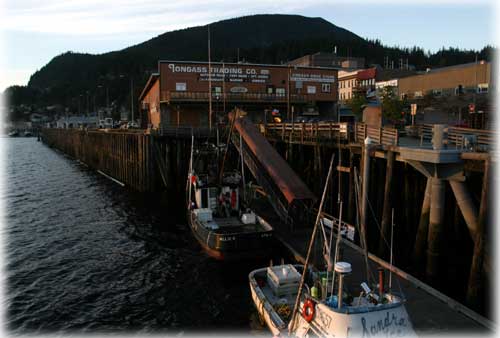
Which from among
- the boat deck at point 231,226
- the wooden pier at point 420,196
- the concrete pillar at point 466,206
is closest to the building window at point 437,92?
the wooden pier at point 420,196

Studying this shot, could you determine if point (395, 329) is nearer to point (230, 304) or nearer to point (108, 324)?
point (230, 304)

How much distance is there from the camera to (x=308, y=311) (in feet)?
34.2

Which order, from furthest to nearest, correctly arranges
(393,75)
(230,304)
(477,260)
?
(393,75)
(230,304)
(477,260)

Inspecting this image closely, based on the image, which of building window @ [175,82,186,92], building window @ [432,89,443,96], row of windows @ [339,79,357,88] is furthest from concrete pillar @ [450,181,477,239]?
row of windows @ [339,79,357,88]

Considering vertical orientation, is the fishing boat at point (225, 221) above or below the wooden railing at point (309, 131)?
below

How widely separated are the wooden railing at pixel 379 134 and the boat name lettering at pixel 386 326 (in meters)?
11.7

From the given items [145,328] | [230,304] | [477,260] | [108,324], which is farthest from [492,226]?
[108,324]

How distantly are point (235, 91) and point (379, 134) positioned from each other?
33.5 m

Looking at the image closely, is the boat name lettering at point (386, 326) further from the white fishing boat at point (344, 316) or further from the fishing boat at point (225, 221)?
the fishing boat at point (225, 221)

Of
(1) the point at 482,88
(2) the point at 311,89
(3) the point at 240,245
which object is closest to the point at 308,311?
(3) the point at 240,245

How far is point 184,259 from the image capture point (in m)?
20.8

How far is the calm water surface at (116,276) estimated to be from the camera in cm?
1473

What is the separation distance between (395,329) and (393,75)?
96242 millimetres

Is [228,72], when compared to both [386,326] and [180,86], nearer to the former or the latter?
[180,86]
